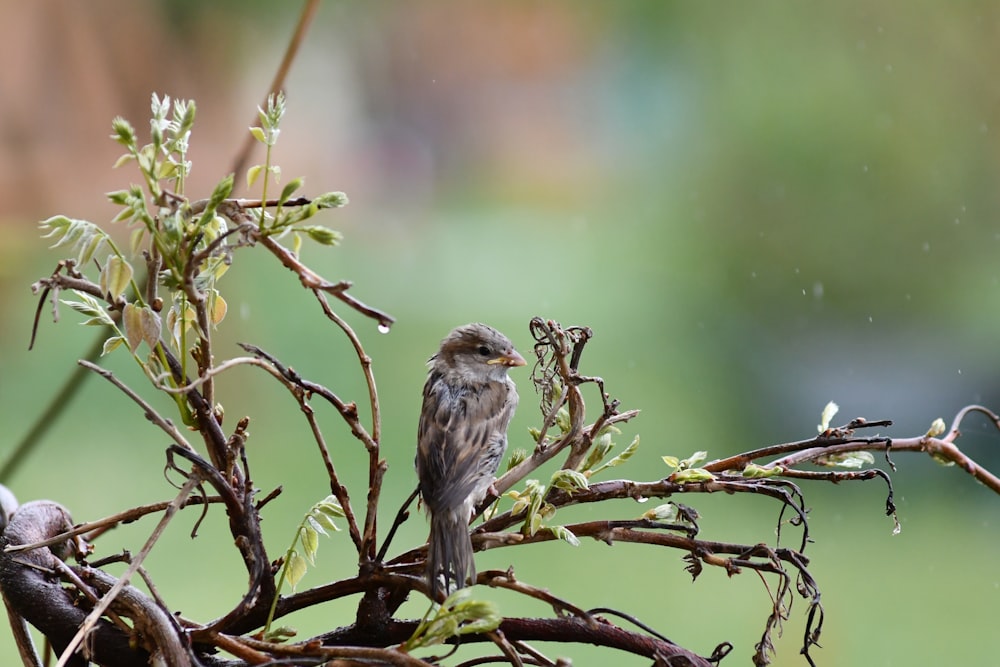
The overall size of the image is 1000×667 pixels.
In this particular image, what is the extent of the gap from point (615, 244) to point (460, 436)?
174 cm

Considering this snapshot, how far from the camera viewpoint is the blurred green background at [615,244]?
176cm

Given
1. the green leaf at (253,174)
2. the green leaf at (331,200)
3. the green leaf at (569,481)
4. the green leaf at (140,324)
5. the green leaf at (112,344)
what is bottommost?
the green leaf at (569,481)

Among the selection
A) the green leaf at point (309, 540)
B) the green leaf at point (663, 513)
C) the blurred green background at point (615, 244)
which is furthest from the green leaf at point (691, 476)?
the blurred green background at point (615, 244)

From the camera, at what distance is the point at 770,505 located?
1.93 meters

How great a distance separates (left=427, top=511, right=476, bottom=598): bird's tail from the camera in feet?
1.50

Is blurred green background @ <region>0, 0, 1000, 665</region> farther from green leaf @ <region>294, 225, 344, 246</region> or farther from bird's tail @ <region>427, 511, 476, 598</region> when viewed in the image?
green leaf @ <region>294, 225, 344, 246</region>

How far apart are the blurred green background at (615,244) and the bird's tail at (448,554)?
1111mm

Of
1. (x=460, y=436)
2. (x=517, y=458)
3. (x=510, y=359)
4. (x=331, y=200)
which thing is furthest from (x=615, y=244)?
(x=331, y=200)

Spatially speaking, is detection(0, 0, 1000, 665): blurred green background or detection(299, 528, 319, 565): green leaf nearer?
detection(299, 528, 319, 565): green leaf

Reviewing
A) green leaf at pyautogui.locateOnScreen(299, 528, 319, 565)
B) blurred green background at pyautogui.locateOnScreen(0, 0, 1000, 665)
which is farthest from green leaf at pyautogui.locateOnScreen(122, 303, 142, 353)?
blurred green background at pyautogui.locateOnScreen(0, 0, 1000, 665)

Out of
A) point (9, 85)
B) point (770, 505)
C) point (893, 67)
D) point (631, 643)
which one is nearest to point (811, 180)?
point (893, 67)

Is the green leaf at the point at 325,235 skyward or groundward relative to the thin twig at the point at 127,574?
skyward

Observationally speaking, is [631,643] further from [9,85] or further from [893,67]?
[893,67]

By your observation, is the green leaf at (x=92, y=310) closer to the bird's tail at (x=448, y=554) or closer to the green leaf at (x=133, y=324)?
the green leaf at (x=133, y=324)
